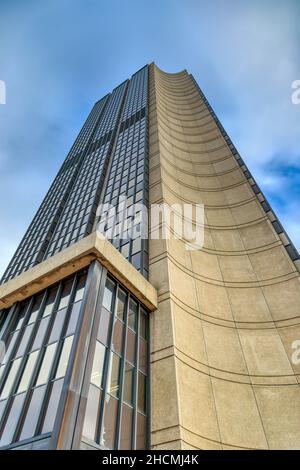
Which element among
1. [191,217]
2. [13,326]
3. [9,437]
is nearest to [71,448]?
[9,437]

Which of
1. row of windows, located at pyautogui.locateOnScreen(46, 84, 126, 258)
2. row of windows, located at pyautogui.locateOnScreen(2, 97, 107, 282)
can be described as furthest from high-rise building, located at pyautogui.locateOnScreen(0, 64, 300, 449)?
row of windows, located at pyautogui.locateOnScreen(2, 97, 107, 282)

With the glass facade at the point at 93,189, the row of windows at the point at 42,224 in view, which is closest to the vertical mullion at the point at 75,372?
the glass facade at the point at 93,189

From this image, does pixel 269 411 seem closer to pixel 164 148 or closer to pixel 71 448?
pixel 71 448

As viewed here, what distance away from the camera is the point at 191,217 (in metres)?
21.3

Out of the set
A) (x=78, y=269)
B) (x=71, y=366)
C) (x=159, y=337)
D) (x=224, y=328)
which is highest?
(x=78, y=269)

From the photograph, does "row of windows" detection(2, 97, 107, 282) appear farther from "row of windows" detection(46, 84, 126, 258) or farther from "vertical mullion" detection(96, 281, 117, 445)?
"vertical mullion" detection(96, 281, 117, 445)

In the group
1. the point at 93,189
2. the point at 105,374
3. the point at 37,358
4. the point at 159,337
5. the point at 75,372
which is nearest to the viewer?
the point at 75,372

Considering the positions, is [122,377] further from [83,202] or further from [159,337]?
[83,202]

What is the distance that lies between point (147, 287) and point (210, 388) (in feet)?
15.3

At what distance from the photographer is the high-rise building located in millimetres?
9398

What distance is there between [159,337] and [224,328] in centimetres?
372

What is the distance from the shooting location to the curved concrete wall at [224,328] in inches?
420

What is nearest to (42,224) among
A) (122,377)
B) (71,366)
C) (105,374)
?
(122,377)

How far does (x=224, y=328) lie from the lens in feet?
48.2
